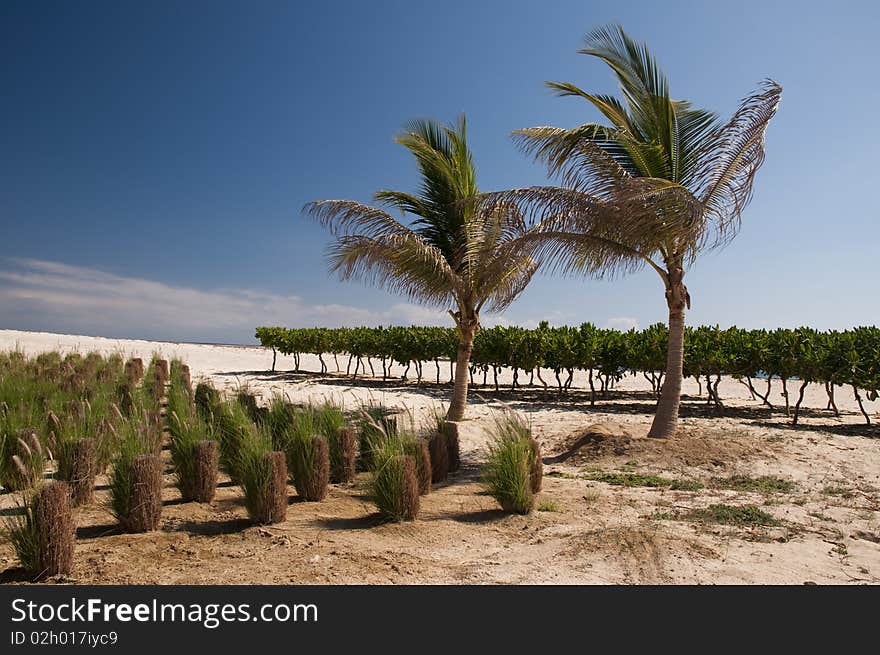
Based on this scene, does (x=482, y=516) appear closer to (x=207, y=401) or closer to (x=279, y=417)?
(x=279, y=417)

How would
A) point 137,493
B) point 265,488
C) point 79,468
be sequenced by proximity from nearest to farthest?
1. point 137,493
2. point 265,488
3. point 79,468

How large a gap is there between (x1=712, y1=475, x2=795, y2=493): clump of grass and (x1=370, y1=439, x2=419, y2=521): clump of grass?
431 centimetres

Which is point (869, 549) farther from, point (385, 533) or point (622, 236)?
point (622, 236)

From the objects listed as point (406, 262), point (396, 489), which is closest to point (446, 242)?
point (406, 262)

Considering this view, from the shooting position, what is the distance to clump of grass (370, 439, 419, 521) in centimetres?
489

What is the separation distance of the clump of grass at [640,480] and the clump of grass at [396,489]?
3207mm

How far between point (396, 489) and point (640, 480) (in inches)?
150

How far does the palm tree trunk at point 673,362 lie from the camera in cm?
936

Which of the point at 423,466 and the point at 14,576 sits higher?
the point at 423,466

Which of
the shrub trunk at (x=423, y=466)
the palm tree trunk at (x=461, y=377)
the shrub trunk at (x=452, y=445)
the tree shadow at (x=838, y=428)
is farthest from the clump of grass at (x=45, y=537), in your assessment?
the tree shadow at (x=838, y=428)

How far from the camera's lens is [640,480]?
23.4 feet

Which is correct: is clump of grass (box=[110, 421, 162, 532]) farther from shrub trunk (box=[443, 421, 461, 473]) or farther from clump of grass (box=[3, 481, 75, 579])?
shrub trunk (box=[443, 421, 461, 473])

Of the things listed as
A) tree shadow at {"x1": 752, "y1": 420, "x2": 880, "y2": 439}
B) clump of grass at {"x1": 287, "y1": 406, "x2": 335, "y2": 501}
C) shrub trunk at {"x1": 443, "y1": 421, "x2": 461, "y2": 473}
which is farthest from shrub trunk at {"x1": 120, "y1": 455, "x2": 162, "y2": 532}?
tree shadow at {"x1": 752, "y1": 420, "x2": 880, "y2": 439}
